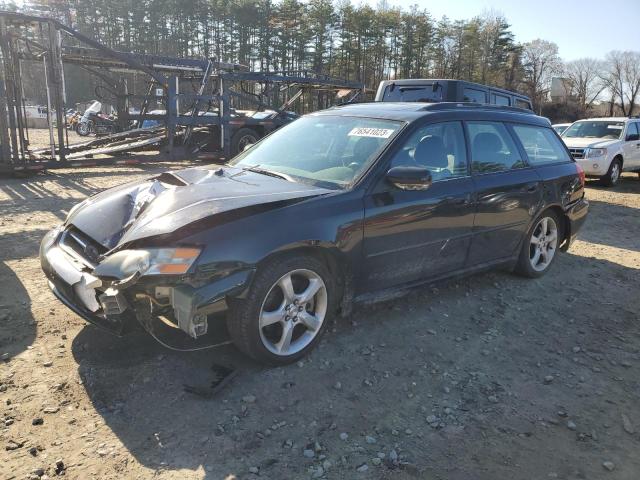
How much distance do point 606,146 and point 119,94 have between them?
14536 mm

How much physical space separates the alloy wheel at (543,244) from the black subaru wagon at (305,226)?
303mm

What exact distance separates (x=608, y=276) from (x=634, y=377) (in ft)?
8.13

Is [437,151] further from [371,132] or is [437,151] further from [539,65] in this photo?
[539,65]

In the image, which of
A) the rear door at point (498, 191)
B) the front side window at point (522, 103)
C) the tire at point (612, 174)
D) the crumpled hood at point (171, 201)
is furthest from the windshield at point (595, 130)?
the crumpled hood at point (171, 201)

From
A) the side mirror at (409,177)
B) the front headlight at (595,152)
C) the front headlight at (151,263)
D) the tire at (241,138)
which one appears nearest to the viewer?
the front headlight at (151,263)

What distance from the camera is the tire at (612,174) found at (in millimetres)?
13234

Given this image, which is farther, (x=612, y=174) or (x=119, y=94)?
(x=119, y=94)

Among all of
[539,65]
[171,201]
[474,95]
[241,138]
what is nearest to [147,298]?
[171,201]

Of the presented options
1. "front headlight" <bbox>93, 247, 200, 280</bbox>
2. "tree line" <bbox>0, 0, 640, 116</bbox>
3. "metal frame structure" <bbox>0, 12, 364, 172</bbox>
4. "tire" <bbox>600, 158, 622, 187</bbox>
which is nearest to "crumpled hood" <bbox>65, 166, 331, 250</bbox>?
"front headlight" <bbox>93, 247, 200, 280</bbox>

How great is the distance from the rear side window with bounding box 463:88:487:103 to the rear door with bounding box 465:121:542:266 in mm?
4969

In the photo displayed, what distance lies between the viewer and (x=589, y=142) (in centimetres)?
1338

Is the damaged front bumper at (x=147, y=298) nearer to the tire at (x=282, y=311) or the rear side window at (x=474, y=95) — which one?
the tire at (x=282, y=311)

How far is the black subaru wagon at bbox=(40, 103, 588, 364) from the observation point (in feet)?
9.04

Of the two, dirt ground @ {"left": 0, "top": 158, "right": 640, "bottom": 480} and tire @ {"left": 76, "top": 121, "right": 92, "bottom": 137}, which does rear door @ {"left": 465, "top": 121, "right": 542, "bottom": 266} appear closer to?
dirt ground @ {"left": 0, "top": 158, "right": 640, "bottom": 480}
